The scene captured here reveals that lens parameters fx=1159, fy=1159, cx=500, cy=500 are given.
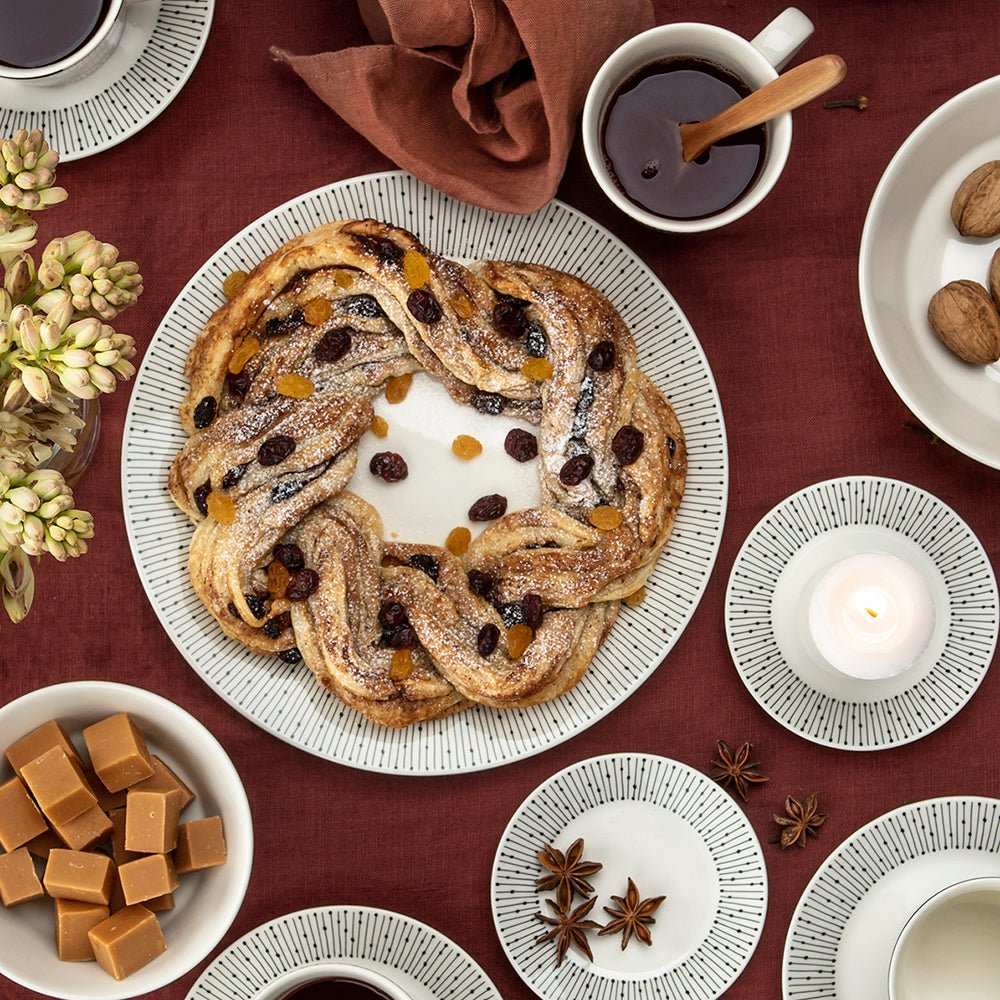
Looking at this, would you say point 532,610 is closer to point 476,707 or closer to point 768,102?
point 476,707

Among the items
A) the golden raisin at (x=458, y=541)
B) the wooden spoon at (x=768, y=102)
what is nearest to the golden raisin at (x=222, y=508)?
the golden raisin at (x=458, y=541)

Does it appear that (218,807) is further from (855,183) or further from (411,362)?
(855,183)

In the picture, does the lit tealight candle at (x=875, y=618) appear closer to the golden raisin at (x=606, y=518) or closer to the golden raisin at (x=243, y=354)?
the golden raisin at (x=606, y=518)

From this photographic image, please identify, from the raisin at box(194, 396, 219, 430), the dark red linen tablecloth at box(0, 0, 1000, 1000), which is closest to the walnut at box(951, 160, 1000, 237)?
the dark red linen tablecloth at box(0, 0, 1000, 1000)

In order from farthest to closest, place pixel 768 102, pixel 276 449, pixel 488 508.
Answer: pixel 488 508 < pixel 276 449 < pixel 768 102

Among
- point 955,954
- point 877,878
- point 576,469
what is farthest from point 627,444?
point 955,954
